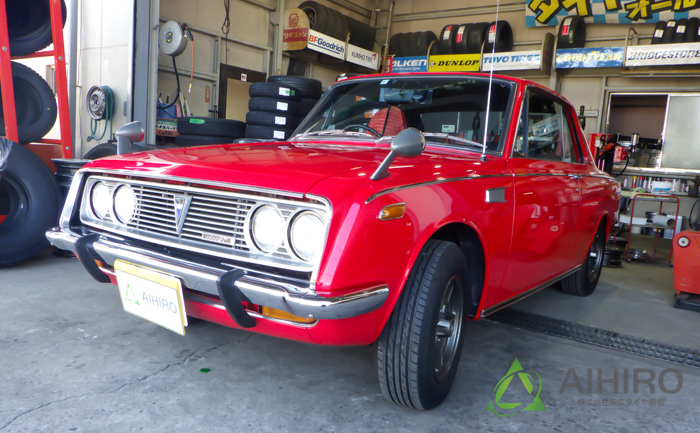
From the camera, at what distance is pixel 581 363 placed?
8.06ft

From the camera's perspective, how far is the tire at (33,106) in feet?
14.9

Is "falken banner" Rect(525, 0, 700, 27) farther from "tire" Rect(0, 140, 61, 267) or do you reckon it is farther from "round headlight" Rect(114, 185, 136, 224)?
"round headlight" Rect(114, 185, 136, 224)

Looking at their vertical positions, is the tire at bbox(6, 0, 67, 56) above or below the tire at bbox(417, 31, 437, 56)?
below

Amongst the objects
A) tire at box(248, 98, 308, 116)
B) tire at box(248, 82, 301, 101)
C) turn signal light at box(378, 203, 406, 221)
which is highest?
tire at box(248, 82, 301, 101)

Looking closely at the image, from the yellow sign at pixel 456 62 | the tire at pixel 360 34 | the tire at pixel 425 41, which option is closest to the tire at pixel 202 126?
the tire at pixel 360 34

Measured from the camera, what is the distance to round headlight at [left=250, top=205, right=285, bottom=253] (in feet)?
5.10

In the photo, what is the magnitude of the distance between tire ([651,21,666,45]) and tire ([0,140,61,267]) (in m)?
9.12

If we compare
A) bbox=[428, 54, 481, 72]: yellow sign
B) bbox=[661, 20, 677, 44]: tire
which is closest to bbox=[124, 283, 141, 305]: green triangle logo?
bbox=[428, 54, 481, 72]: yellow sign

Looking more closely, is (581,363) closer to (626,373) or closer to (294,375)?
(626,373)

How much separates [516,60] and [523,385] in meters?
8.36

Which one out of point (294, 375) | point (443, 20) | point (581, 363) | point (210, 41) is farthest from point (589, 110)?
point (294, 375)

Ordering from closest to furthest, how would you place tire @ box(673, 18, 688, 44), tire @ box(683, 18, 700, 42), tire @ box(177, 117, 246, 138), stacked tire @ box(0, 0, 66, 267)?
stacked tire @ box(0, 0, 66, 267) < tire @ box(177, 117, 246, 138) < tire @ box(683, 18, 700, 42) < tire @ box(673, 18, 688, 44)

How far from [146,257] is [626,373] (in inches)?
86.7

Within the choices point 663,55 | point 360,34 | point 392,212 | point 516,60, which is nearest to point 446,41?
point 516,60
